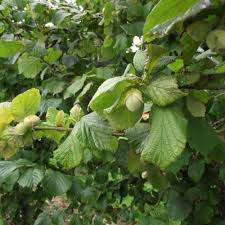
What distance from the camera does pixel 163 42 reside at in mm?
1366

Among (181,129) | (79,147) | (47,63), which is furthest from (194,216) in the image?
(181,129)

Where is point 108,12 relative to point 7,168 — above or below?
above

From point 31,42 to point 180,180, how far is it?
817 mm

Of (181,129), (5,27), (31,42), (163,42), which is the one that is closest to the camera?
(181,129)

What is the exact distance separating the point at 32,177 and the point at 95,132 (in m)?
0.60

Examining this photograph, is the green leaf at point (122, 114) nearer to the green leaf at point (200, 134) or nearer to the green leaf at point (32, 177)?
the green leaf at point (200, 134)

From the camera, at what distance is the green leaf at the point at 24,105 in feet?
3.01

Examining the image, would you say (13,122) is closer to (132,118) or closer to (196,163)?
(132,118)

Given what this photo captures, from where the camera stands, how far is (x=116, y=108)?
28.7 inches

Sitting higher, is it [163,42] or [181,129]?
[181,129]

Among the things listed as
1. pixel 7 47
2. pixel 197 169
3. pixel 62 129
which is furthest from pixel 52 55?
pixel 62 129

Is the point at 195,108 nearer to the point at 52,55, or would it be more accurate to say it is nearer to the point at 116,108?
the point at 116,108

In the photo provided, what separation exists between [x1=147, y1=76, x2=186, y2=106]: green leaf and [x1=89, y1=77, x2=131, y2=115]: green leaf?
4 cm

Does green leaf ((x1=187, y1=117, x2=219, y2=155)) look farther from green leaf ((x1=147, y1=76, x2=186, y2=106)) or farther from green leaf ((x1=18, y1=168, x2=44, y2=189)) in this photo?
green leaf ((x1=18, y1=168, x2=44, y2=189))
